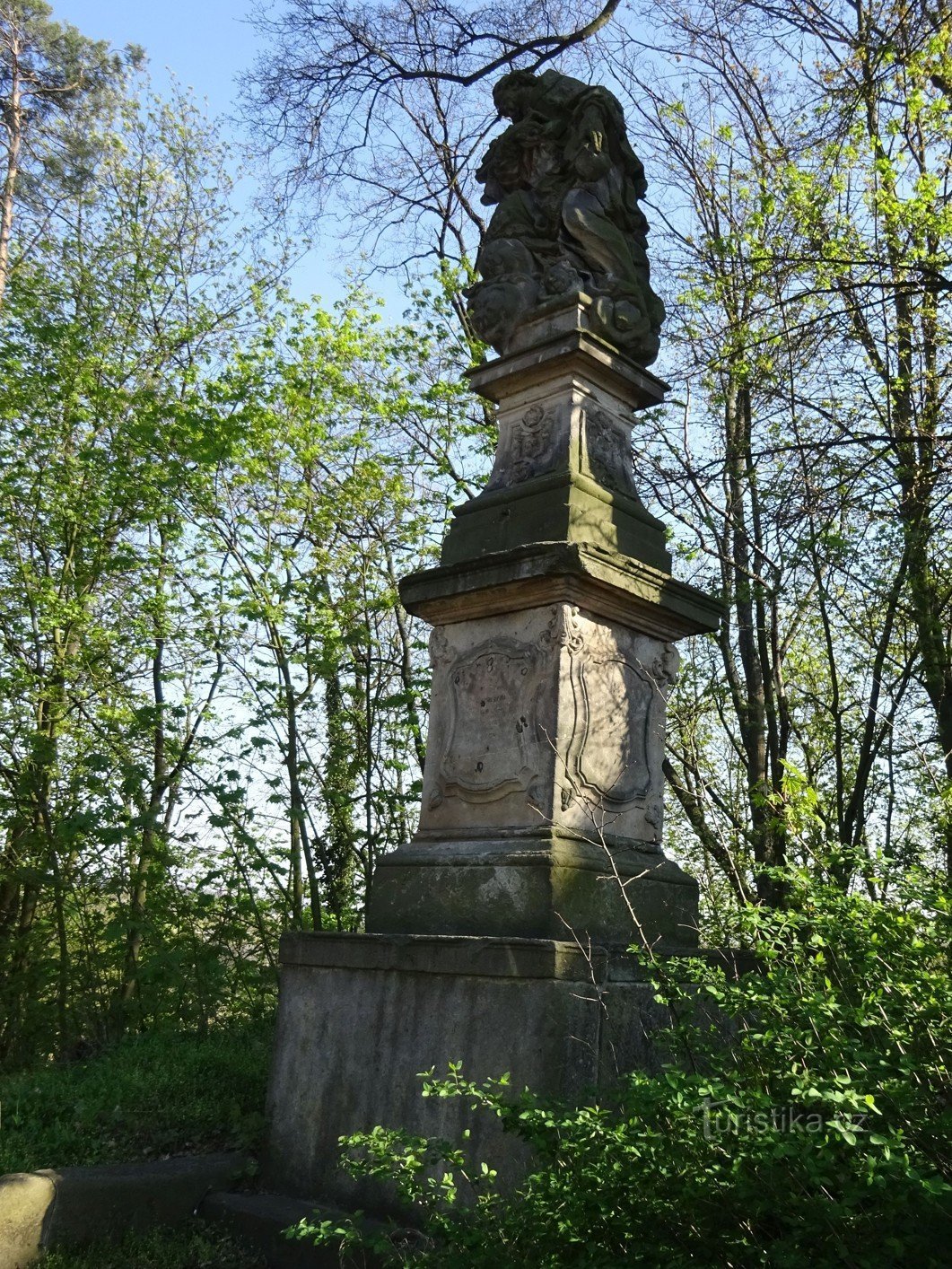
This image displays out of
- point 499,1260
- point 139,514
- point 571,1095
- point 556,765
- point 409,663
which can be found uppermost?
point 139,514

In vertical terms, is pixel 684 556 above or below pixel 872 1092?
above

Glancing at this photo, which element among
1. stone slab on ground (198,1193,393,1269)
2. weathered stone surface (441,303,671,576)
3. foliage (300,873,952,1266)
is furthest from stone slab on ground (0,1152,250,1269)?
weathered stone surface (441,303,671,576)

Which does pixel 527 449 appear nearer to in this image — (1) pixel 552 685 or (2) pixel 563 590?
(2) pixel 563 590

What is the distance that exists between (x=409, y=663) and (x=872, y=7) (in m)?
6.58

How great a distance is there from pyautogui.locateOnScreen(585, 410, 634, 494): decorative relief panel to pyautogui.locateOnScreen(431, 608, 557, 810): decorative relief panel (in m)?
0.91

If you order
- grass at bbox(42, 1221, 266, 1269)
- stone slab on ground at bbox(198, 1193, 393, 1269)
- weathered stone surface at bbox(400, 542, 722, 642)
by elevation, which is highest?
weathered stone surface at bbox(400, 542, 722, 642)

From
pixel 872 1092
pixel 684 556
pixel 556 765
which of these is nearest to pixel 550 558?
pixel 556 765

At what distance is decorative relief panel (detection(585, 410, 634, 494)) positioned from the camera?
5.11 metres

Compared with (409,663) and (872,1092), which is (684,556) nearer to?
(409,663)

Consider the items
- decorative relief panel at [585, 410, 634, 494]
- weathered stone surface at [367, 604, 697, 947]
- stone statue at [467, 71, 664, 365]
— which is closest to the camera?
weathered stone surface at [367, 604, 697, 947]

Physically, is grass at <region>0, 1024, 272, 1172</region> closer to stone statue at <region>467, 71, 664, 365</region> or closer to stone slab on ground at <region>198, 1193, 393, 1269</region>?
stone slab on ground at <region>198, 1193, 393, 1269</region>

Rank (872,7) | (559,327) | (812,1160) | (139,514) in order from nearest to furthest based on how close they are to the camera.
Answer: (812,1160)
(559,327)
(872,7)
(139,514)

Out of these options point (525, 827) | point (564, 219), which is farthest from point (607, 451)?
point (525, 827)

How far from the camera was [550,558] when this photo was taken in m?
4.46
